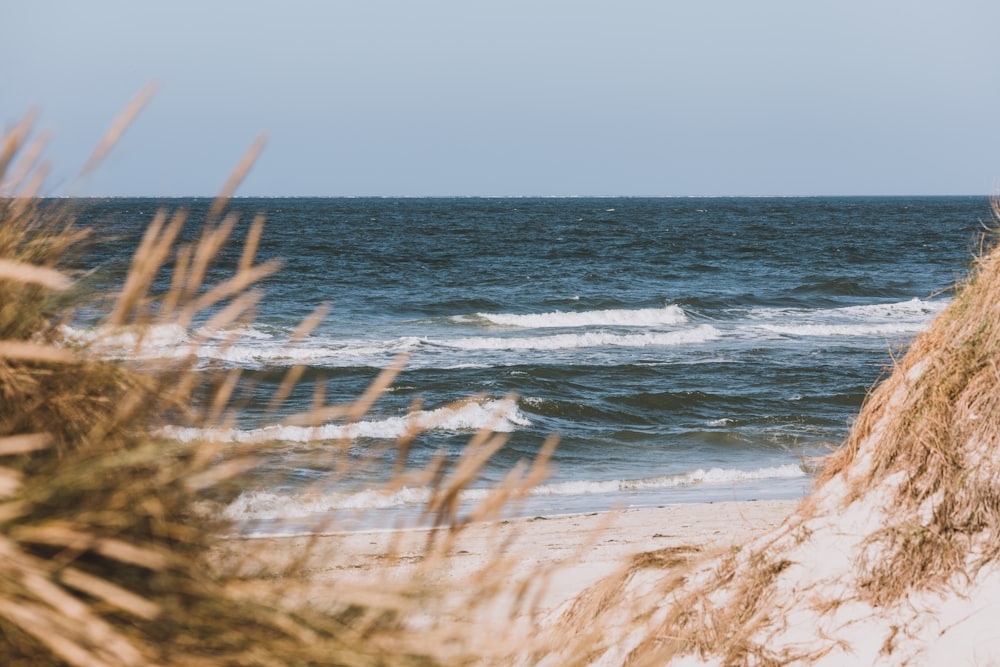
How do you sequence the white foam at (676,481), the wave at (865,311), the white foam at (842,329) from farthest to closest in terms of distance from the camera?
the wave at (865,311), the white foam at (842,329), the white foam at (676,481)

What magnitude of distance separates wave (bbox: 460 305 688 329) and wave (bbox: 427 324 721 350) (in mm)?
1844

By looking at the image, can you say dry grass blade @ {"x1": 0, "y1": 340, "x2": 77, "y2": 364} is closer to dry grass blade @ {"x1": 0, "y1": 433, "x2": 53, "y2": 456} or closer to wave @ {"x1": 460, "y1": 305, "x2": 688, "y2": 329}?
dry grass blade @ {"x1": 0, "y1": 433, "x2": 53, "y2": 456}

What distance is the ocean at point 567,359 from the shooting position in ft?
6.98

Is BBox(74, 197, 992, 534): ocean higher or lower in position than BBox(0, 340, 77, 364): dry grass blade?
lower

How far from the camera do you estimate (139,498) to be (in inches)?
59.3

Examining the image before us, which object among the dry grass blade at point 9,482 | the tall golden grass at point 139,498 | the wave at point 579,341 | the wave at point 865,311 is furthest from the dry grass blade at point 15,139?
the wave at point 865,311

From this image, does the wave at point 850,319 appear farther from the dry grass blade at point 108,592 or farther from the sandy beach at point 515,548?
the dry grass blade at point 108,592

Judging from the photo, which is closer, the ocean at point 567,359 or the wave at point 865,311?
the ocean at point 567,359

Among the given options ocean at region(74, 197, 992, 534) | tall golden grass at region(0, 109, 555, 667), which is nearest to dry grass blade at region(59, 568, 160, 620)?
tall golden grass at region(0, 109, 555, 667)

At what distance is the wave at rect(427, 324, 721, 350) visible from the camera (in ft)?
68.8

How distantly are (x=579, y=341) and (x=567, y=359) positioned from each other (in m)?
2.52

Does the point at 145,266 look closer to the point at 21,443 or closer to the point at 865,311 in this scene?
the point at 21,443

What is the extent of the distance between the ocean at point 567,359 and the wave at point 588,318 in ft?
0.23

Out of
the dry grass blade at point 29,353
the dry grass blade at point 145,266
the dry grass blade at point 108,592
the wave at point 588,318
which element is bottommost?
the wave at point 588,318
